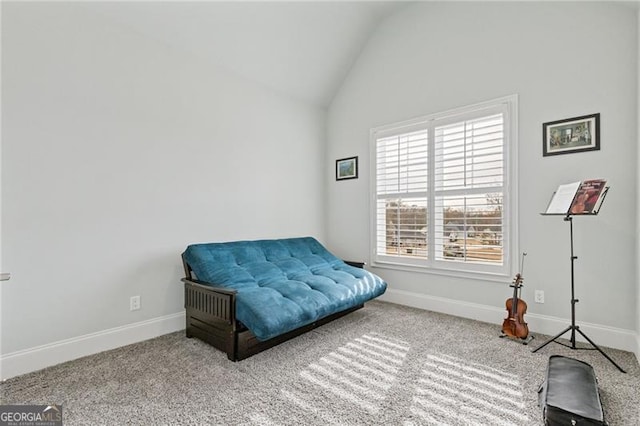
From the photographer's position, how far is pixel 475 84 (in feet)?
10.7

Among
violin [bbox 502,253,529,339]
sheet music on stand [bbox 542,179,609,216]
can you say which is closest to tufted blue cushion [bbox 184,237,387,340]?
violin [bbox 502,253,529,339]

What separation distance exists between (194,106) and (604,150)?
364 cm

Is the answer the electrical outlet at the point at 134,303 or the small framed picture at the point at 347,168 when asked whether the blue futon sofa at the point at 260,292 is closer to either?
the electrical outlet at the point at 134,303

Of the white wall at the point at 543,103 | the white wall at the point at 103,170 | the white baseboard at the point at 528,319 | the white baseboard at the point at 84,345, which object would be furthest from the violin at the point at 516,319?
the white baseboard at the point at 84,345

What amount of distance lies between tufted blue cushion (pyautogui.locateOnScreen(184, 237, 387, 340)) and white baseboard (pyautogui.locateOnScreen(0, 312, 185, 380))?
1.99 feet

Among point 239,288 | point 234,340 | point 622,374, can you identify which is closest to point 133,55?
point 239,288

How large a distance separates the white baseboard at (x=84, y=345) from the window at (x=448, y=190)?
2.48 metres

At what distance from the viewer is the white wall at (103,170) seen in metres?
2.20

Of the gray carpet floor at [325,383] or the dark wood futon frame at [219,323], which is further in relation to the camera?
the dark wood futon frame at [219,323]

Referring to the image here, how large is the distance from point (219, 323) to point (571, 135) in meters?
3.30

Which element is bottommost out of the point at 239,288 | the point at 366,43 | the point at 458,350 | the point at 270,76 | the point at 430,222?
the point at 458,350

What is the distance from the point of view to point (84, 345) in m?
2.43

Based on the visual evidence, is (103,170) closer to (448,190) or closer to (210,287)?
(210,287)

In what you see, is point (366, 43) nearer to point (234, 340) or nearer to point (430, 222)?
point (430, 222)
